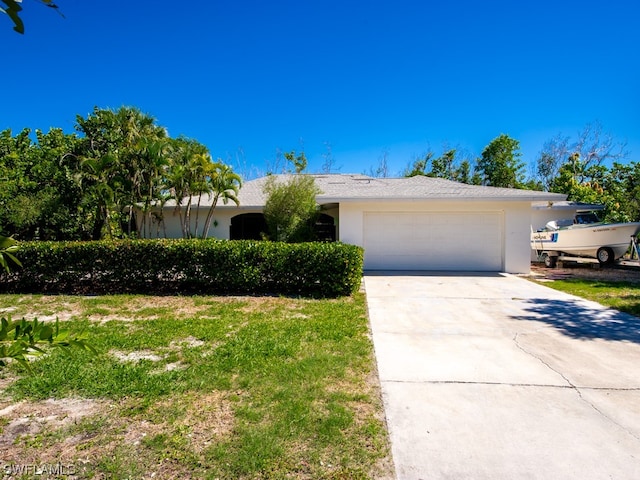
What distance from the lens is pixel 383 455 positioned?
2.56 m

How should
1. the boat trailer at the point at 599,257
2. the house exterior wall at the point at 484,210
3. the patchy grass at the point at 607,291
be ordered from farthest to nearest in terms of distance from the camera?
the boat trailer at the point at 599,257
the house exterior wall at the point at 484,210
the patchy grass at the point at 607,291

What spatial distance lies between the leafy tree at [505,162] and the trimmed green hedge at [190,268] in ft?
78.5

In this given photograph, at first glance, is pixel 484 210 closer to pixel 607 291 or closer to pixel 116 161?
pixel 607 291

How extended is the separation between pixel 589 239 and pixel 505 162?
1605cm

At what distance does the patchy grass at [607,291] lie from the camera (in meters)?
7.34

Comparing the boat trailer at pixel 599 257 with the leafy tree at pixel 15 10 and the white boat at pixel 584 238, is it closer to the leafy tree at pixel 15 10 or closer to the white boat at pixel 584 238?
the white boat at pixel 584 238

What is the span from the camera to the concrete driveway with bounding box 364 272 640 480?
253 centimetres

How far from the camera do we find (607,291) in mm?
8875

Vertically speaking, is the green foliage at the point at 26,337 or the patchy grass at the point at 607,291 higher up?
the green foliage at the point at 26,337

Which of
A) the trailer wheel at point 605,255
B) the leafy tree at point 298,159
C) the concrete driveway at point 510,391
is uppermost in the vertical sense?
the leafy tree at point 298,159


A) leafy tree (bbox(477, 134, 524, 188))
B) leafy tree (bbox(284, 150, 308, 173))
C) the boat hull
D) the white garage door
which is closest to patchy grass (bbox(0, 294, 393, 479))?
the white garage door

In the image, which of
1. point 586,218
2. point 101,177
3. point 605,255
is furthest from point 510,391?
point 586,218

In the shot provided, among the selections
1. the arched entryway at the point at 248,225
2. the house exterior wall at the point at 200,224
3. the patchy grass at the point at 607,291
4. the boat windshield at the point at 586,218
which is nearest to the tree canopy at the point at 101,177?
the house exterior wall at the point at 200,224

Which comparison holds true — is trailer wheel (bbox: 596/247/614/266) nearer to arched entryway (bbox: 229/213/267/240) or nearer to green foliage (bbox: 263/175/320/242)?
green foliage (bbox: 263/175/320/242)
